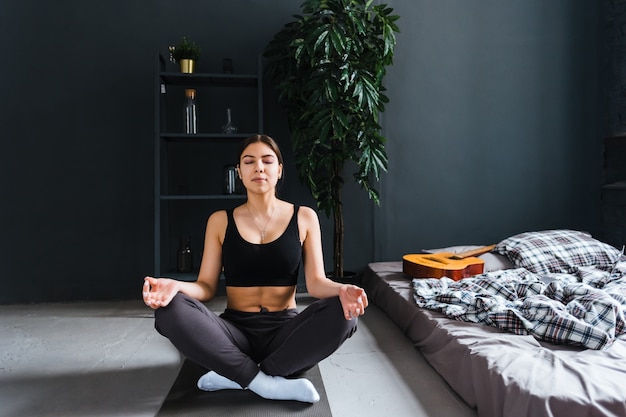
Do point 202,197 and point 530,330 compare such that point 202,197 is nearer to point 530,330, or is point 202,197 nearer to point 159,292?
point 159,292

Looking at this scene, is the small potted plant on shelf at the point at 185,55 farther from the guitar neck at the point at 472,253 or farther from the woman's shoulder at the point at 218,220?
the guitar neck at the point at 472,253

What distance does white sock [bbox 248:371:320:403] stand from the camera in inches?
→ 65.3

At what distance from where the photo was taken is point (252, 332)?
1803 millimetres

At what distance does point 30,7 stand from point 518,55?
3.44 meters

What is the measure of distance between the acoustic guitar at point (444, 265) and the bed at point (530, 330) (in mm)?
67

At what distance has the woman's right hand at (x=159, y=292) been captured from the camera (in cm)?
151

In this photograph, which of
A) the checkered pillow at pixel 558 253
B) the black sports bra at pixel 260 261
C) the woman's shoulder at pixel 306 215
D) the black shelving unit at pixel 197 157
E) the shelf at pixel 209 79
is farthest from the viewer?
the black shelving unit at pixel 197 157

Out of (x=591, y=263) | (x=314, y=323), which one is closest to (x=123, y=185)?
(x=314, y=323)

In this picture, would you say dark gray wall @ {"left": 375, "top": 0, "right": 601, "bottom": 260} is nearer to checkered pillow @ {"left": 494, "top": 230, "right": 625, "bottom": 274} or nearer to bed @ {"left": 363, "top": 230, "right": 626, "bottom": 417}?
checkered pillow @ {"left": 494, "top": 230, "right": 625, "bottom": 274}

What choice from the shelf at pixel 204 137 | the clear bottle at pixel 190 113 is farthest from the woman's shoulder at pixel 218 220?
the clear bottle at pixel 190 113

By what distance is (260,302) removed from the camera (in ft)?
6.20

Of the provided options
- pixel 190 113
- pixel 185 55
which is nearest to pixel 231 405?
pixel 190 113

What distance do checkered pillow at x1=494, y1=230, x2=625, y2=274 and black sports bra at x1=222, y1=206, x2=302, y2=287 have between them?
165 centimetres

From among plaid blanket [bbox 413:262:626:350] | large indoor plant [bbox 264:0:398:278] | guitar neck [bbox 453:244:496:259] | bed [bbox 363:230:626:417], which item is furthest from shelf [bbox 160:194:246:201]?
guitar neck [bbox 453:244:496:259]
